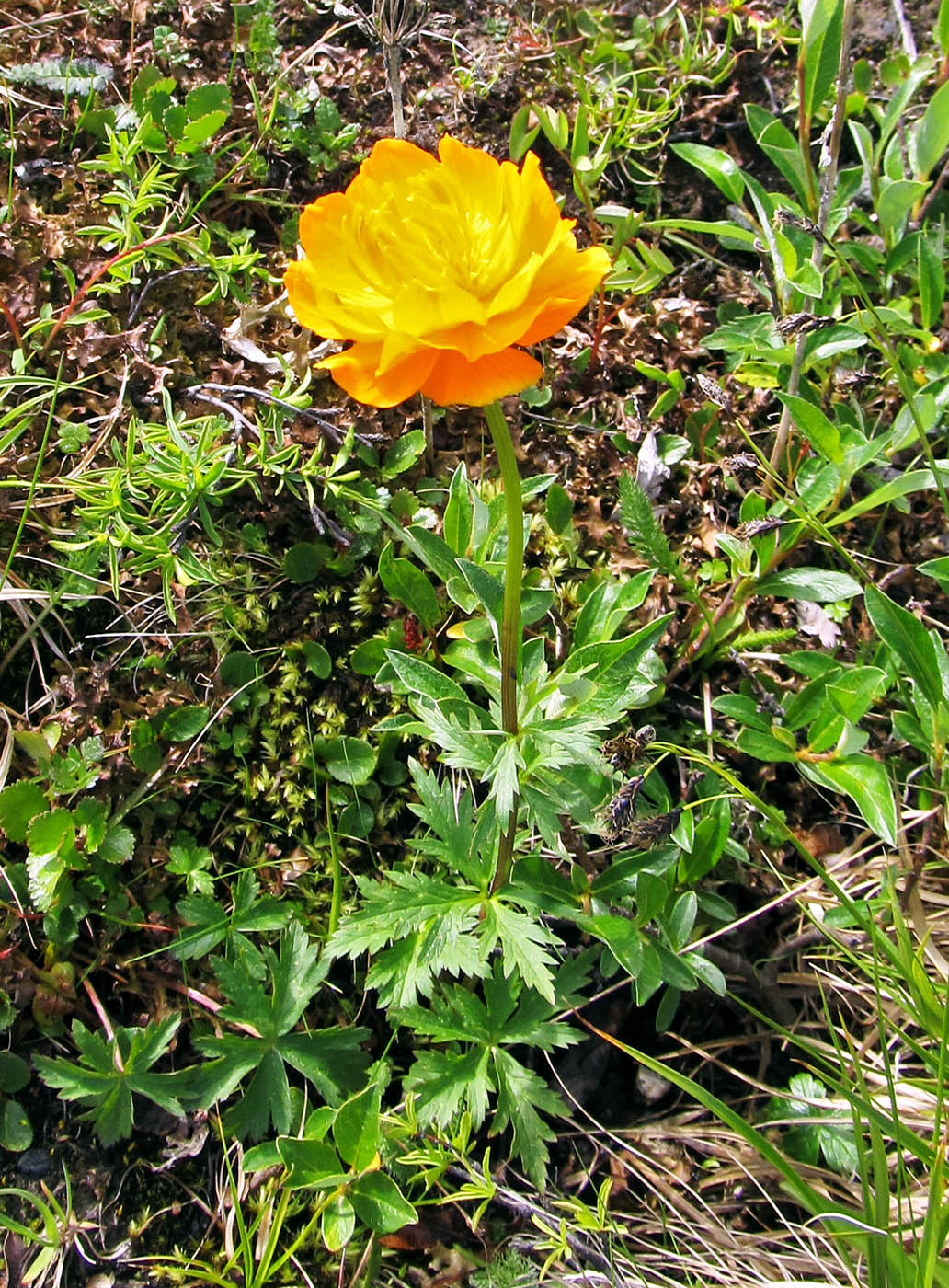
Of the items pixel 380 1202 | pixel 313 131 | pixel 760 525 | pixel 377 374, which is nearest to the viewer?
pixel 377 374

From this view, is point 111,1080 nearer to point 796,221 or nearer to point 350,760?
point 350,760

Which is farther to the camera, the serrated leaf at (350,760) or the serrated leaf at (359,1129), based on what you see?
the serrated leaf at (350,760)

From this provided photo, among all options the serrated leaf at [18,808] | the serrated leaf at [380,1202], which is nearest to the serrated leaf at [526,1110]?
the serrated leaf at [380,1202]

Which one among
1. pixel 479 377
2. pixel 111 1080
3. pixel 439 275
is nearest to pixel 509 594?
pixel 479 377

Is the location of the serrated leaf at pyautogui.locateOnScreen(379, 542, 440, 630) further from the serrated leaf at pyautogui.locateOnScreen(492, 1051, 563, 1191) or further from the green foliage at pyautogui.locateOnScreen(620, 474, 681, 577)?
the serrated leaf at pyautogui.locateOnScreen(492, 1051, 563, 1191)

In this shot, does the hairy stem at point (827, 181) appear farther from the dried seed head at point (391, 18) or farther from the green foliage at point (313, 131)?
the green foliage at point (313, 131)

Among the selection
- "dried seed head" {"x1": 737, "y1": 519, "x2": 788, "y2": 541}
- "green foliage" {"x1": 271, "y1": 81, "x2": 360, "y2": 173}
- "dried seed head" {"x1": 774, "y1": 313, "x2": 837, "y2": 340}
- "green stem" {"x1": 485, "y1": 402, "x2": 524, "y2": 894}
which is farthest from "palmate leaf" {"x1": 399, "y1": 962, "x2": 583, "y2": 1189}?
"green foliage" {"x1": 271, "y1": 81, "x2": 360, "y2": 173}

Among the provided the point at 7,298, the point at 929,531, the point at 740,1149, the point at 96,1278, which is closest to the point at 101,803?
the point at 96,1278
